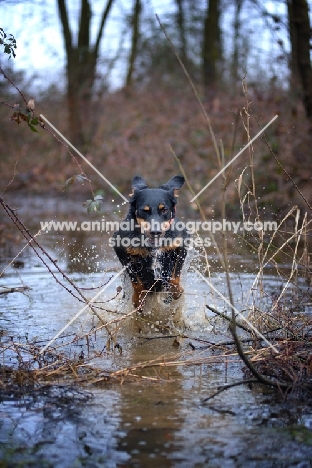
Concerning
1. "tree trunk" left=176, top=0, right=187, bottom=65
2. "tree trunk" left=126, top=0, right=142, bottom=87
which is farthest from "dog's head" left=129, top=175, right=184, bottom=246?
"tree trunk" left=176, top=0, right=187, bottom=65

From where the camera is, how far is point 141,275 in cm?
630

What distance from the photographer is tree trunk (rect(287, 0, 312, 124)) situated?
37.9 ft

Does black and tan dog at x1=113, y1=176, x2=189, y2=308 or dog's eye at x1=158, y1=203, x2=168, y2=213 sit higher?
dog's eye at x1=158, y1=203, x2=168, y2=213

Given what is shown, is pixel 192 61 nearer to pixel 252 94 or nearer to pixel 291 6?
pixel 252 94

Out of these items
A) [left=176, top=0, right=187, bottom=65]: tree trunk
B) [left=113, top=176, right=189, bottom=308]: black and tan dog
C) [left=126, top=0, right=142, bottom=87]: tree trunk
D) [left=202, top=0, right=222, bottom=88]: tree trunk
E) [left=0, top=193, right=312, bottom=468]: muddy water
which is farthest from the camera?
[left=176, top=0, right=187, bottom=65]: tree trunk

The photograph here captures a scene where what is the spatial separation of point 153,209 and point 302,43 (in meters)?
7.28

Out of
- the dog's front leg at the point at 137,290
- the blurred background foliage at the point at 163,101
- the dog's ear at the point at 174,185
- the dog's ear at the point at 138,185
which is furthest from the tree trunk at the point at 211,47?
the dog's front leg at the point at 137,290

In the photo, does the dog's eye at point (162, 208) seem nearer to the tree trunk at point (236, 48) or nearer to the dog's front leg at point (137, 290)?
the dog's front leg at point (137, 290)

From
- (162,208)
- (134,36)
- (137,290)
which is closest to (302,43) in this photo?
(162,208)

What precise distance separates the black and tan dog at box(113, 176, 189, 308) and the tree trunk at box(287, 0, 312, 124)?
6.52 metres

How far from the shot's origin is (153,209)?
6.01 metres

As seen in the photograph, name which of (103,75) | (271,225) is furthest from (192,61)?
(271,225)

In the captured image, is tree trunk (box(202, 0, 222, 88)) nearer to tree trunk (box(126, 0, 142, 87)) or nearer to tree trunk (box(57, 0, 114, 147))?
tree trunk (box(126, 0, 142, 87))

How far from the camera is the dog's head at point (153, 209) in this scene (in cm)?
593
